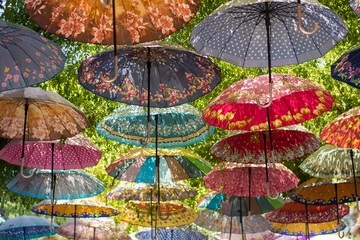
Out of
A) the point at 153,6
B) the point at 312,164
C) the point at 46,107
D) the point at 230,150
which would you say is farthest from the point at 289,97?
the point at 46,107

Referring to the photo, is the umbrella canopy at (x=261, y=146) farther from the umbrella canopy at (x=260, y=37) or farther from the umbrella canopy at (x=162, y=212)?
the umbrella canopy at (x=162, y=212)

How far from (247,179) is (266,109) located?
70.5 inches

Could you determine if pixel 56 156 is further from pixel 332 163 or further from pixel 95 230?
pixel 95 230

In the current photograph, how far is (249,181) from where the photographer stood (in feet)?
19.9

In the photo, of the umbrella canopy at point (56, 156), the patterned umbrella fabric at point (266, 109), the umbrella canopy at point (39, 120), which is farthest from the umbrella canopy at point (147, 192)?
the patterned umbrella fabric at point (266, 109)

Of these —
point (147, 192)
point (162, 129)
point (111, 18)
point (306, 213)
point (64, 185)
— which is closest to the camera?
point (111, 18)

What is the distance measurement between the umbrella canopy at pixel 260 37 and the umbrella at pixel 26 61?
113 centimetres

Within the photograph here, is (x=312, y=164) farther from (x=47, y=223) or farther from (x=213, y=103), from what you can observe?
(x=47, y=223)

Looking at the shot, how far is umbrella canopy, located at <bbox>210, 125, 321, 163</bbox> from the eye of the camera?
18.0 ft

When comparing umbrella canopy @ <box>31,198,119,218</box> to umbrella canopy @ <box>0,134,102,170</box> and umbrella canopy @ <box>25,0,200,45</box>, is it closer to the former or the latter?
umbrella canopy @ <box>0,134,102,170</box>

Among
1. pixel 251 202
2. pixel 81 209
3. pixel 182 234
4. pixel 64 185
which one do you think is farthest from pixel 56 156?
pixel 182 234

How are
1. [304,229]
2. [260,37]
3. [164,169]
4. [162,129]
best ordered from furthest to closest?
[304,229]
[164,169]
[162,129]
[260,37]

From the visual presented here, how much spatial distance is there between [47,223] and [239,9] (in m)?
7.04

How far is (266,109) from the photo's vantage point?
15.8 feet
